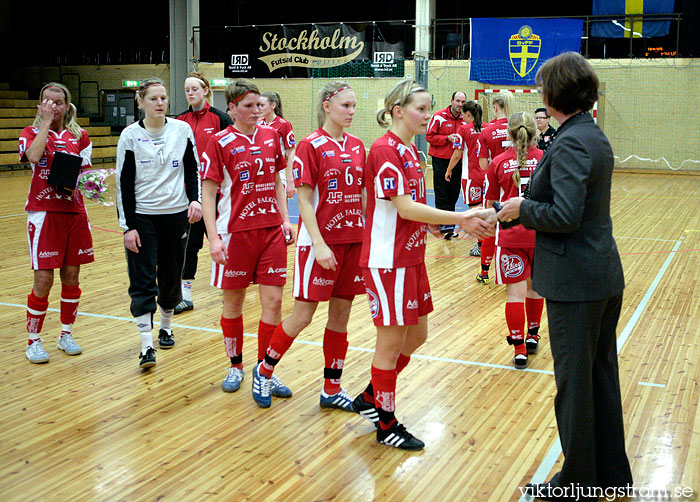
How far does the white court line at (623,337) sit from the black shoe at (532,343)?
1.84 feet

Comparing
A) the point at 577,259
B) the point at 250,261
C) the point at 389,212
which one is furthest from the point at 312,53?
the point at 577,259

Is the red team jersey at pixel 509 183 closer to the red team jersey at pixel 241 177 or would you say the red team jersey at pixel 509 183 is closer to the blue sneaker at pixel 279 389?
the red team jersey at pixel 241 177

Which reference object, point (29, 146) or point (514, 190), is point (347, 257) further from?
point (29, 146)

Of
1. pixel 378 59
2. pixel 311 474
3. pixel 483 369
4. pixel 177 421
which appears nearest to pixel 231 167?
pixel 177 421

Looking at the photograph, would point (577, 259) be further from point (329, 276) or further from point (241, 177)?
point (241, 177)

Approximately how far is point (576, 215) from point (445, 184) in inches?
268

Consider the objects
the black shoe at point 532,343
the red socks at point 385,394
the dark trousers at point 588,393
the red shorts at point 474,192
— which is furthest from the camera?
the red shorts at point 474,192

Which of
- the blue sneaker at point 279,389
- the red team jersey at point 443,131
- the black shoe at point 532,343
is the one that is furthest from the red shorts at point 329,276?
the red team jersey at point 443,131

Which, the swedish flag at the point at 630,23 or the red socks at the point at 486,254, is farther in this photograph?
the swedish flag at the point at 630,23

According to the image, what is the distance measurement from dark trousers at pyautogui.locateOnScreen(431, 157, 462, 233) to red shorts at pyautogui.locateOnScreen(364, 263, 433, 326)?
6.09 m

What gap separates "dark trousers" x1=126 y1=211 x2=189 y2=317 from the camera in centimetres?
453

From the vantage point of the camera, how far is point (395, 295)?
3320mm

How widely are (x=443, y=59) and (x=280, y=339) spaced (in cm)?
1802

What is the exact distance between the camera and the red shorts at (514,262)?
15.3ft
